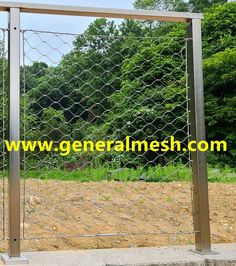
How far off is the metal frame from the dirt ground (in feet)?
0.99

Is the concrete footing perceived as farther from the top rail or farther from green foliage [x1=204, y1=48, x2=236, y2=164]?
green foliage [x1=204, y1=48, x2=236, y2=164]

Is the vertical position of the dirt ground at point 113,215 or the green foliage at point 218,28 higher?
the green foliage at point 218,28

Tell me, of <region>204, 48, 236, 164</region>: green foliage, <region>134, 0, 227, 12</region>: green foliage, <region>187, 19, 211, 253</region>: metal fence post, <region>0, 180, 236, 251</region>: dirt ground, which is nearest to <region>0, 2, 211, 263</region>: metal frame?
<region>187, 19, 211, 253</region>: metal fence post

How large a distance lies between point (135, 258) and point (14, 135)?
802 millimetres

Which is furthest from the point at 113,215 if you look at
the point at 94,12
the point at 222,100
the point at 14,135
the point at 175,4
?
the point at 175,4

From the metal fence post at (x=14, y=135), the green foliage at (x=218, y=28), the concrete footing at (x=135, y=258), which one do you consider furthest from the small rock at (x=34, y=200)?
the green foliage at (x=218, y=28)

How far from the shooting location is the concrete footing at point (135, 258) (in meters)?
1.94

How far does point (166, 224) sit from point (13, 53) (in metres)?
1.71

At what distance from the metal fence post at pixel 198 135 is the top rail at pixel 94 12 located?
104mm

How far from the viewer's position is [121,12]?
2188 mm

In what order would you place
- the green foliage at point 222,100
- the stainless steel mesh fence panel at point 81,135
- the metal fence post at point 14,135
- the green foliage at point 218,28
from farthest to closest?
the green foliage at point 218,28 → the green foliage at point 222,100 → the stainless steel mesh fence panel at point 81,135 → the metal fence post at point 14,135

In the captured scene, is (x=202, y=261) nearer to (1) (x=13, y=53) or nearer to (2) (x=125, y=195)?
(1) (x=13, y=53)

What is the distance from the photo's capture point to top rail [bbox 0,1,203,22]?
6.70 ft

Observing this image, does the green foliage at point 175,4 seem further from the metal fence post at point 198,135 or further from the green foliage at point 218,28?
the metal fence post at point 198,135
